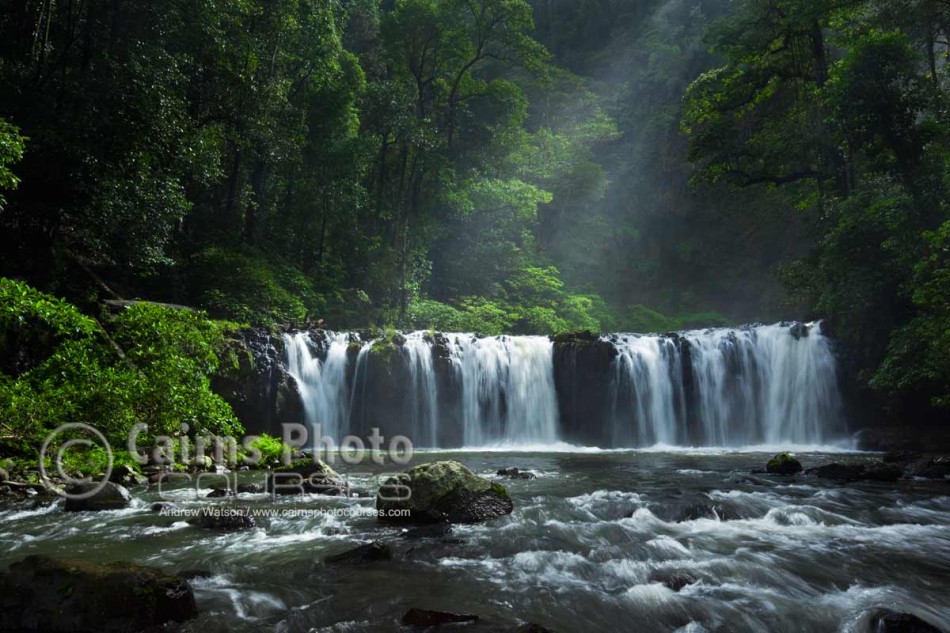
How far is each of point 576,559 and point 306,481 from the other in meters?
5.13

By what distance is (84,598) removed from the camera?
12.1 feet

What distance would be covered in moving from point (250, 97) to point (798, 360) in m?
21.3

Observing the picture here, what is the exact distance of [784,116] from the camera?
866 inches

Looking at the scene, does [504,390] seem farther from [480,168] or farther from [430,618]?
[430,618]

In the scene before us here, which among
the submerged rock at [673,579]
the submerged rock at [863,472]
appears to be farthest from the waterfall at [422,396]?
the submerged rock at [673,579]

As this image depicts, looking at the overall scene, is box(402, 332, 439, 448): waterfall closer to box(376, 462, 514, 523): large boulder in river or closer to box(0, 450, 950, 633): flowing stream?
box(0, 450, 950, 633): flowing stream

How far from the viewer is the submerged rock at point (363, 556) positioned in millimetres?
5418

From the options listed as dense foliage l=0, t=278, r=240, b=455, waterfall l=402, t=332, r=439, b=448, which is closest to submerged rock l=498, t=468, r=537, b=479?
dense foliage l=0, t=278, r=240, b=455

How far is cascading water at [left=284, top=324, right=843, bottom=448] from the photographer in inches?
717

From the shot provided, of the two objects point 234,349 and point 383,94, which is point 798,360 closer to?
point 234,349

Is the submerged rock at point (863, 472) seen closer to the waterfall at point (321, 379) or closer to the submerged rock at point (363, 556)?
the submerged rock at point (363, 556)
